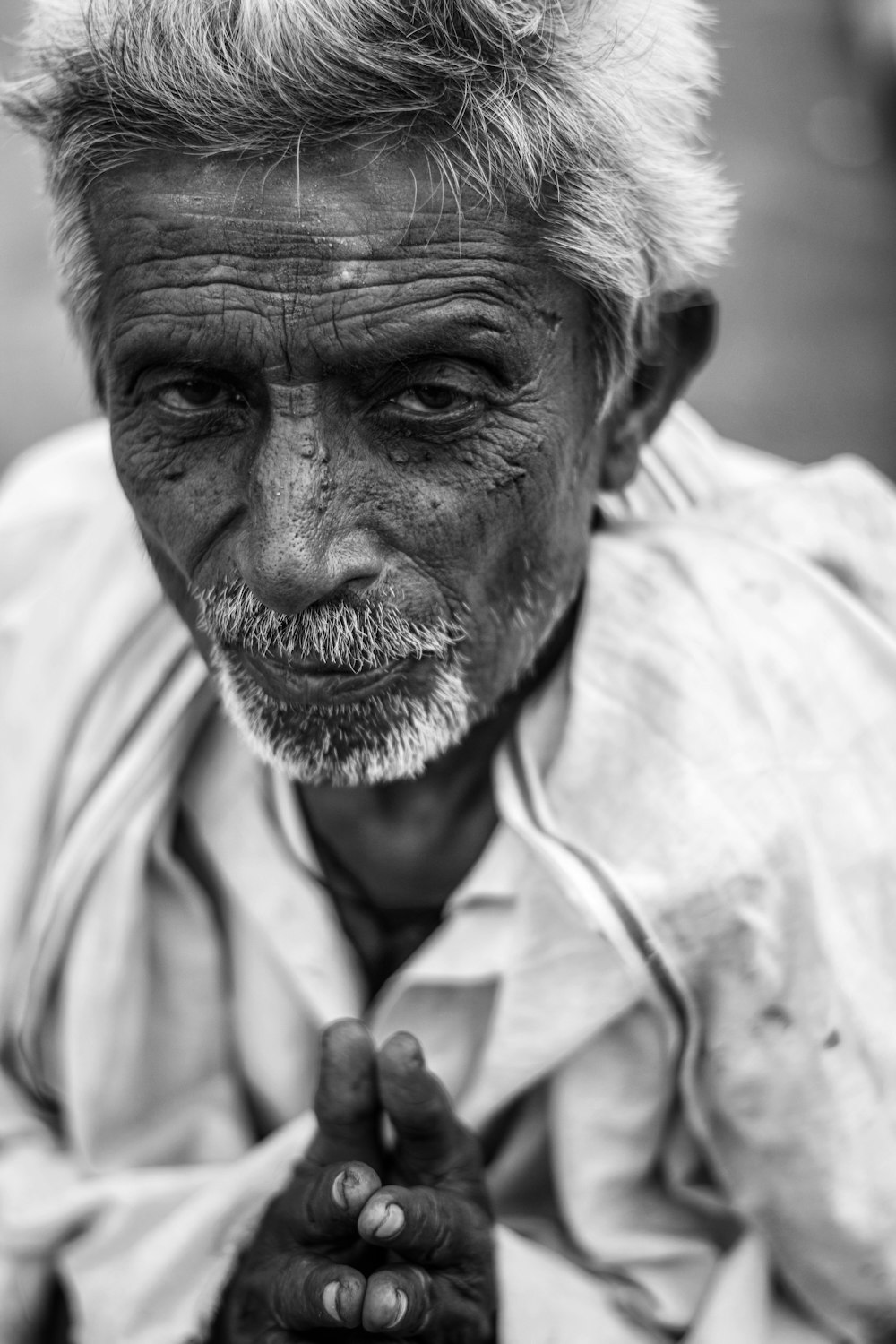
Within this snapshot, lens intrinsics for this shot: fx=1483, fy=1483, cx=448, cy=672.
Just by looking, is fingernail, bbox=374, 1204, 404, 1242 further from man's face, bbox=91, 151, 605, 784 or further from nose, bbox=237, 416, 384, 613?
nose, bbox=237, 416, 384, 613

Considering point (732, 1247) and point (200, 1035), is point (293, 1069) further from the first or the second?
point (732, 1247)

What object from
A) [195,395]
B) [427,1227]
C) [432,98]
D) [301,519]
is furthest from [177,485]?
[427,1227]

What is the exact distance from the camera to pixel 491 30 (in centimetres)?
151

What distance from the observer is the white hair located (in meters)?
1.48

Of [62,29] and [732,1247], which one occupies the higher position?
[62,29]

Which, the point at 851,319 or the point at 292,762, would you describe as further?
the point at 851,319

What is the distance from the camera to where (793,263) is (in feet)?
18.0

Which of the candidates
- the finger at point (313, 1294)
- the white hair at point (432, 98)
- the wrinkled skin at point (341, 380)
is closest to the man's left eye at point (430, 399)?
the wrinkled skin at point (341, 380)

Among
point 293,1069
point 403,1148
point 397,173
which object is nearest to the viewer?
point 397,173

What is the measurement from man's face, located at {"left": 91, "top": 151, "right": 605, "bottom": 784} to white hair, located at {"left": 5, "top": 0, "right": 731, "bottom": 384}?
39mm

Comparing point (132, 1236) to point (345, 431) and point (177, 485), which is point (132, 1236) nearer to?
point (177, 485)

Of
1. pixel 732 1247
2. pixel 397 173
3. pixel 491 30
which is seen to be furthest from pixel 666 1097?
pixel 491 30

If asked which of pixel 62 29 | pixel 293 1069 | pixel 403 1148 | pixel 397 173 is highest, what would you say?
pixel 62 29

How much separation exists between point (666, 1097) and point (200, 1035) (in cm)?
68
